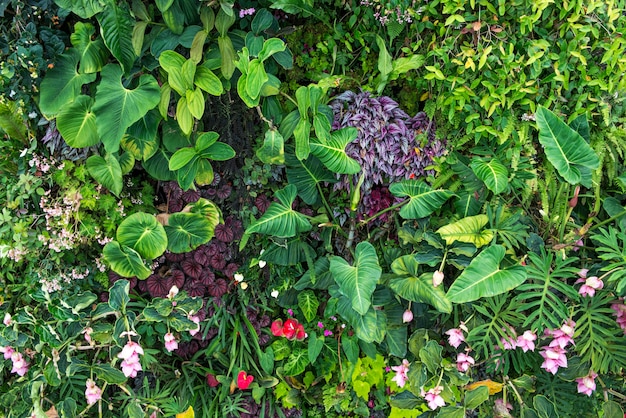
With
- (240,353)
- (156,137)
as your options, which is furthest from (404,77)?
(240,353)

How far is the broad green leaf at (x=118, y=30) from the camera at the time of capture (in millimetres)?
1724

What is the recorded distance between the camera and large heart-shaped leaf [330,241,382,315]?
1794 millimetres

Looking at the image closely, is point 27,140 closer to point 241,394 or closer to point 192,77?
point 192,77

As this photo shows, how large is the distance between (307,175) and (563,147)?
1074 mm

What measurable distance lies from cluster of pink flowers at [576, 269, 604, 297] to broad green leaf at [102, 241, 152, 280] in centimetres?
178

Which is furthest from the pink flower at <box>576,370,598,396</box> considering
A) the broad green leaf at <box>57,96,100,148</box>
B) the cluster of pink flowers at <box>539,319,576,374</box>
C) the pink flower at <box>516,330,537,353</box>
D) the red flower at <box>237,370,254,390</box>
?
the broad green leaf at <box>57,96,100,148</box>

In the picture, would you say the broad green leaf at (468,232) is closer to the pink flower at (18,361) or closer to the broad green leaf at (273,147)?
the broad green leaf at (273,147)

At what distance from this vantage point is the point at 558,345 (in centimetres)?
177

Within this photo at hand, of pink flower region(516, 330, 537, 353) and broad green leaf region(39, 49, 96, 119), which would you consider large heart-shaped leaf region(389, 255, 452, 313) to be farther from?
broad green leaf region(39, 49, 96, 119)

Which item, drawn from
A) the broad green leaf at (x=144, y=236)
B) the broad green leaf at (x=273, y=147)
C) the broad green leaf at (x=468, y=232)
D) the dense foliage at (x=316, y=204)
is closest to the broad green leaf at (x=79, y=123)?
the dense foliage at (x=316, y=204)

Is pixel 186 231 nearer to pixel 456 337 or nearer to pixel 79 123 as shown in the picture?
pixel 79 123

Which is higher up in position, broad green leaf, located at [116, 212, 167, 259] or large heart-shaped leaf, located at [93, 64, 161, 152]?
large heart-shaped leaf, located at [93, 64, 161, 152]

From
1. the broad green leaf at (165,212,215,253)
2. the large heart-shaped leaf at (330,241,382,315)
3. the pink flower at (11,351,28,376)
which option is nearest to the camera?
the large heart-shaped leaf at (330,241,382,315)

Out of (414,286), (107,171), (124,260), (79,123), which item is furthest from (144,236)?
(414,286)
